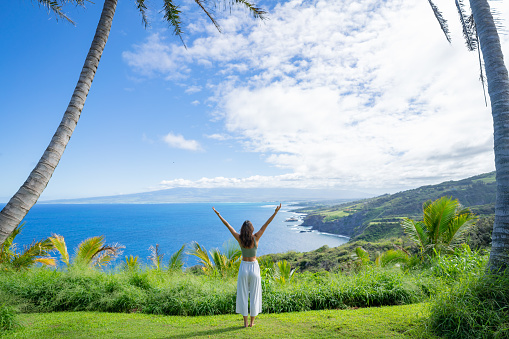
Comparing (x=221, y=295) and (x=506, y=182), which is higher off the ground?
(x=506, y=182)

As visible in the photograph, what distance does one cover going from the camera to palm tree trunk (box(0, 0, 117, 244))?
126 inches

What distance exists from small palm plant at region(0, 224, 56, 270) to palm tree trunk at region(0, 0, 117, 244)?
7172 millimetres

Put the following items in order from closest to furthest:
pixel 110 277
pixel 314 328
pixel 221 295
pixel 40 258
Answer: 1. pixel 314 328
2. pixel 221 295
3. pixel 110 277
4. pixel 40 258

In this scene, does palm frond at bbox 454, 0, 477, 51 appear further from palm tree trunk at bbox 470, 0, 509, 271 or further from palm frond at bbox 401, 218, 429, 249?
palm frond at bbox 401, 218, 429, 249

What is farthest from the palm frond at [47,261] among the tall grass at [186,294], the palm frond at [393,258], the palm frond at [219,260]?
the palm frond at [393,258]

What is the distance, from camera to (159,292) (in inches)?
254

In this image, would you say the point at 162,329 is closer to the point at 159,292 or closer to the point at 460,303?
the point at 159,292

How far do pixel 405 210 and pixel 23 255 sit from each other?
243 feet

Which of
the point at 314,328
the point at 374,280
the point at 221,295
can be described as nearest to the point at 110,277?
the point at 221,295

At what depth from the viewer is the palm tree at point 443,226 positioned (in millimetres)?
8258

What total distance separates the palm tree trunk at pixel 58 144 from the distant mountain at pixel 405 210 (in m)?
29.7

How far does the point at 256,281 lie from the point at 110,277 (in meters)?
4.84

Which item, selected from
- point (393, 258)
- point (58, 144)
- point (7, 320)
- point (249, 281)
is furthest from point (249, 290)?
point (393, 258)

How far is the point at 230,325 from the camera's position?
4.66m
